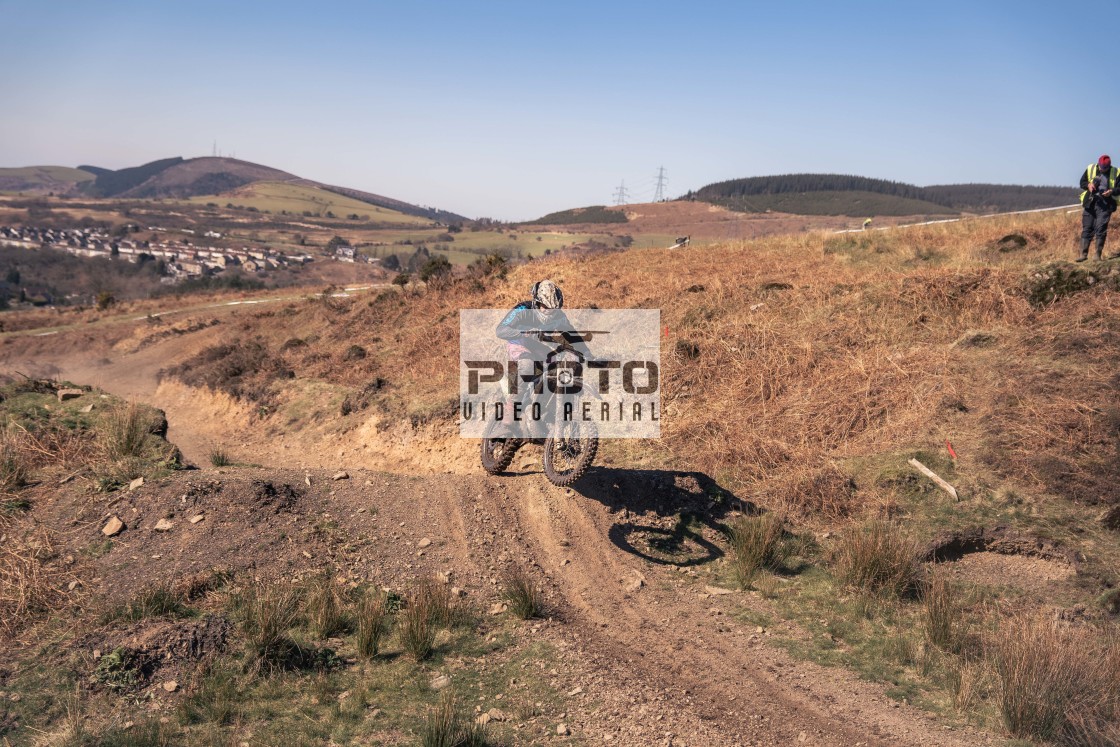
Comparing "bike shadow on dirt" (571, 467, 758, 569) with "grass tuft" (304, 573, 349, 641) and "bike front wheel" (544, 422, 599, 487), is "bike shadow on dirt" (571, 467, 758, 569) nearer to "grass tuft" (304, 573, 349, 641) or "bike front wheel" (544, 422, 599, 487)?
"bike front wheel" (544, 422, 599, 487)

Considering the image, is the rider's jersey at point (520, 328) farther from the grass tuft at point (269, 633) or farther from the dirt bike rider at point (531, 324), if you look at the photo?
the grass tuft at point (269, 633)

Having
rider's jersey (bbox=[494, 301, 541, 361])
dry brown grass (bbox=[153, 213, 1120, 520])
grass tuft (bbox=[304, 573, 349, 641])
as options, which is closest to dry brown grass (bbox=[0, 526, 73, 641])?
grass tuft (bbox=[304, 573, 349, 641])

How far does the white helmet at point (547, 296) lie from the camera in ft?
27.4

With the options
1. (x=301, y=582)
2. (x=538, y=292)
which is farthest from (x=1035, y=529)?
(x=301, y=582)

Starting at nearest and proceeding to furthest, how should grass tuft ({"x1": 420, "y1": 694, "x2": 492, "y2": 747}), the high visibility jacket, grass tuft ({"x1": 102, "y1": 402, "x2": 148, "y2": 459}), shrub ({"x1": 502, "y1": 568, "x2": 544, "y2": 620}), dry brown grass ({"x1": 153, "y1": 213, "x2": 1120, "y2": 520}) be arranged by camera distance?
grass tuft ({"x1": 420, "y1": 694, "x2": 492, "y2": 747}) → shrub ({"x1": 502, "y1": 568, "x2": 544, "y2": 620}) → dry brown grass ({"x1": 153, "y1": 213, "x2": 1120, "y2": 520}) → grass tuft ({"x1": 102, "y1": 402, "x2": 148, "y2": 459}) → the high visibility jacket

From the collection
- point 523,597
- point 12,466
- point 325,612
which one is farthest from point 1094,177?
point 12,466

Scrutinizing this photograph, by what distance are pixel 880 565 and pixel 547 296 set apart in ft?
16.4

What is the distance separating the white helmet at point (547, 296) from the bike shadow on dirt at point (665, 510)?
8.78 feet

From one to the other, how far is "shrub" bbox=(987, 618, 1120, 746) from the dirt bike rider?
559 centimetres

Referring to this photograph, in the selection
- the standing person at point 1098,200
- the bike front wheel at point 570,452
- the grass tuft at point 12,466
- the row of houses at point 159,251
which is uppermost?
the row of houses at point 159,251

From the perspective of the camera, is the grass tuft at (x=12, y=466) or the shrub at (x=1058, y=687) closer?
the shrub at (x=1058, y=687)

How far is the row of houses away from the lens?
88.9 m

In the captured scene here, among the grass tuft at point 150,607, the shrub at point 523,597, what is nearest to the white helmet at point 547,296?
the shrub at point 523,597

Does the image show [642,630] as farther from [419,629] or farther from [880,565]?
[880,565]
